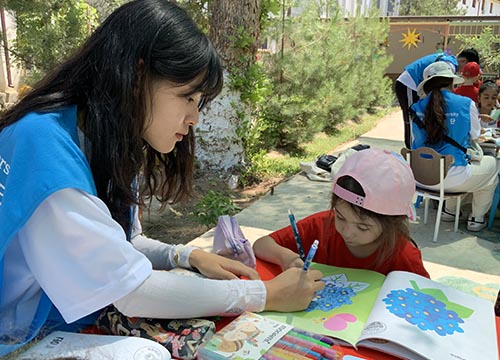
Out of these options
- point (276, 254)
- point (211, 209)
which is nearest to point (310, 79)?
point (211, 209)

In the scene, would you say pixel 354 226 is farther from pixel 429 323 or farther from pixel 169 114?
pixel 169 114

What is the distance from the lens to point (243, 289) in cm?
113

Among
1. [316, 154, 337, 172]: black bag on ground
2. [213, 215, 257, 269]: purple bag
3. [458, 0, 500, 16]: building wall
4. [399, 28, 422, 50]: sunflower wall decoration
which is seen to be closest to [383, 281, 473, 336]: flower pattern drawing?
[213, 215, 257, 269]: purple bag

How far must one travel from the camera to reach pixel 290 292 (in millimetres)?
1186

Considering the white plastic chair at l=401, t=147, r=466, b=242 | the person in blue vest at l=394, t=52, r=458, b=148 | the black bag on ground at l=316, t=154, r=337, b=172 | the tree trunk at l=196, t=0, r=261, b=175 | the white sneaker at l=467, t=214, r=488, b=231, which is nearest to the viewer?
the white plastic chair at l=401, t=147, r=466, b=242

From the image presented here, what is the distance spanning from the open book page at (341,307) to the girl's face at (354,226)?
15 cm

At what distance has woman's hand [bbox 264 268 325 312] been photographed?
46.1 inches

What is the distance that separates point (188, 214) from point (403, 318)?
3.41 metres

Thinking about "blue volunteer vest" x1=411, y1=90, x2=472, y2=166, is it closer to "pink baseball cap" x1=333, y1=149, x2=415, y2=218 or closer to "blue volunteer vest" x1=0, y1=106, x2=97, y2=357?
"pink baseball cap" x1=333, y1=149, x2=415, y2=218

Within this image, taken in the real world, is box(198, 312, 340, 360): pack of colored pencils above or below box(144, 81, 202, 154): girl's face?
below

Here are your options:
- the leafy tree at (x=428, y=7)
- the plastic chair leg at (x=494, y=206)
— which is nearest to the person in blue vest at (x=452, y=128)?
the plastic chair leg at (x=494, y=206)

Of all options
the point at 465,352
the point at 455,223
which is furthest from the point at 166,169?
the point at 455,223

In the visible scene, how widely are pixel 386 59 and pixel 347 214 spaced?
9365mm

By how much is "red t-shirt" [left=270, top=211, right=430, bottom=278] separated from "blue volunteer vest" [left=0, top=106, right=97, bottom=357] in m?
0.88
